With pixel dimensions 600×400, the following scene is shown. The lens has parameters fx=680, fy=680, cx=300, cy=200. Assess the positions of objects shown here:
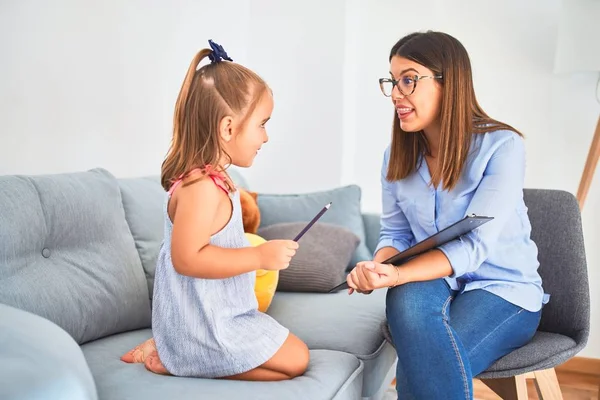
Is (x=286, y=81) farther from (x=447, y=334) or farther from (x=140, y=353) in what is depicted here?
(x=447, y=334)

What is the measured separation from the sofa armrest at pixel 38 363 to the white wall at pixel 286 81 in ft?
3.20

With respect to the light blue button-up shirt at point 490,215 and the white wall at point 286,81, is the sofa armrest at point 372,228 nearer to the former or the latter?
the white wall at point 286,81

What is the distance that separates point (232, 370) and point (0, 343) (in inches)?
22.9

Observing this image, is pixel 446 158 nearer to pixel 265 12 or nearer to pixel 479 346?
pixel 479 346

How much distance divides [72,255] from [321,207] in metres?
1.22

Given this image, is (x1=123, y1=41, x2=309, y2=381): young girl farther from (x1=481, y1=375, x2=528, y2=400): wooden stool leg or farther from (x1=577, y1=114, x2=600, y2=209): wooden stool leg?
(x1=577, y1=114, x2=600, y2=209): wooden stool leg

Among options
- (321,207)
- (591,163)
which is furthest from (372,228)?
(591,163)

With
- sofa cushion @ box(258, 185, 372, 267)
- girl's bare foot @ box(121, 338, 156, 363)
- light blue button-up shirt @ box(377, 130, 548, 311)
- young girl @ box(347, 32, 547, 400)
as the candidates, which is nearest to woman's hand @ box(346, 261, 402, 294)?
young girl @ box(347, 32, 547, 400)

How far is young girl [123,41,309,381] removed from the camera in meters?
1.47

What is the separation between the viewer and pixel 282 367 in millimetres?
1539

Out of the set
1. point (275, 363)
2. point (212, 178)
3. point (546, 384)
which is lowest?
point (546, 384)

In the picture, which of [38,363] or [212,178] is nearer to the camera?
[38,363]

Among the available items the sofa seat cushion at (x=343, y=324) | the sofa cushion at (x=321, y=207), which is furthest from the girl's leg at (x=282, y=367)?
the sofa cushion at (x=321, y=207)

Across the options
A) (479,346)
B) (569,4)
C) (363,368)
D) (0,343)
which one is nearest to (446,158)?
(479,346)
